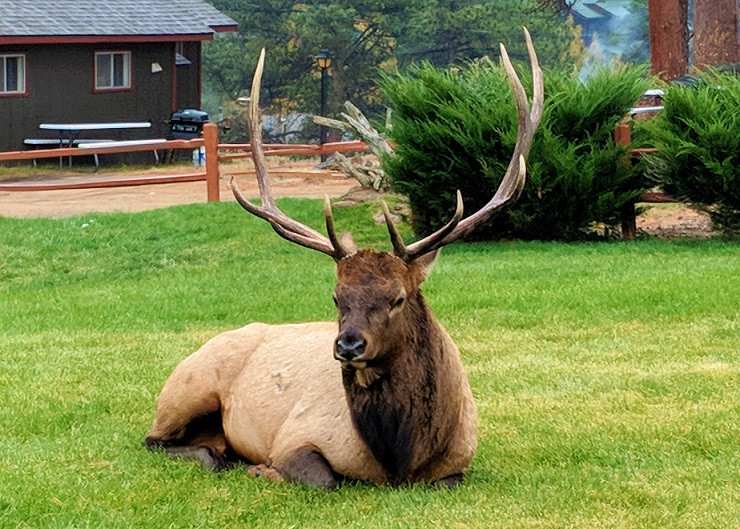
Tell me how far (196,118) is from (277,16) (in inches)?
527

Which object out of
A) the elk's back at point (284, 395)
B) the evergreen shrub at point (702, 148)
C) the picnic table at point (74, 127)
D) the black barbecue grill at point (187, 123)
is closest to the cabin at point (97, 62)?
the picnic table at point (74, 127)

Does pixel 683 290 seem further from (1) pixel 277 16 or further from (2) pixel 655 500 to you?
(1) pixel 277 16

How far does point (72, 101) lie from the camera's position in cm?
3180

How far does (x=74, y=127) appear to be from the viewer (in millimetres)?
30062

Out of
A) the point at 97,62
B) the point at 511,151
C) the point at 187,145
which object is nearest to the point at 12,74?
the point at 97,62

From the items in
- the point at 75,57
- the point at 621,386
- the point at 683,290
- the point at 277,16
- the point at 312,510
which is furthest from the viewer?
the point at 277,16

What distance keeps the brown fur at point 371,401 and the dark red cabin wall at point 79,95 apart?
25243 mm

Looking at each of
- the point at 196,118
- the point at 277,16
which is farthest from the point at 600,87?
the point at 277,16

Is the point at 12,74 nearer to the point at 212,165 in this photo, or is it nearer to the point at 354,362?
the point at 212,165

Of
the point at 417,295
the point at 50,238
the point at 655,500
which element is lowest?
the point at 50,238

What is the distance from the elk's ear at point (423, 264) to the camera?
610 cm

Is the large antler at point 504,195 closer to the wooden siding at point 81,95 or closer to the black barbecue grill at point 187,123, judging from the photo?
the wooden siding at point 81,95

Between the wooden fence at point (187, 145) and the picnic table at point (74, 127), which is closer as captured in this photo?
the wooden fence at point (187, 145)

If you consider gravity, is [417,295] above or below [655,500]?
above
